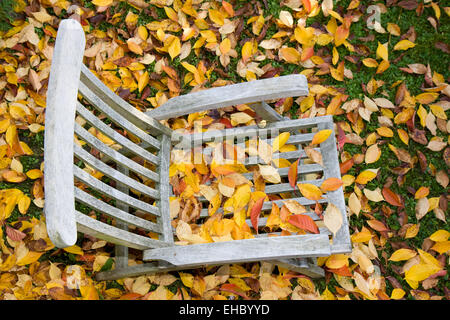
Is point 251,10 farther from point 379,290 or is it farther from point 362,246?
point 379,290

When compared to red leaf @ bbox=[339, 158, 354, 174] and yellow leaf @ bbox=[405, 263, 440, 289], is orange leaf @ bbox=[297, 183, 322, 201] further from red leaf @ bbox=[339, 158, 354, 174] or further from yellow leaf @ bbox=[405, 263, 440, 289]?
yellow leaf @ bbox=[405, 263, 440, 289]

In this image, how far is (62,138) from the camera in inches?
42.9

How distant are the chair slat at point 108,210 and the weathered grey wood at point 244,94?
41cm

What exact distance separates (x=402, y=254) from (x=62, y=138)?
61.5 inches

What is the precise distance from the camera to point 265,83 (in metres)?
1.52

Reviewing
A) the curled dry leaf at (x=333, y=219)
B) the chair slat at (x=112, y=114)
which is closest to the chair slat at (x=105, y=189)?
the chair slat at (x=112, y=114)

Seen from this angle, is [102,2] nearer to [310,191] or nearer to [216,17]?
[216,17]

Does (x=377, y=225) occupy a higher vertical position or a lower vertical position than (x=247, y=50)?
lower

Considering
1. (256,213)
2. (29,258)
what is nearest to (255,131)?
(256,213)

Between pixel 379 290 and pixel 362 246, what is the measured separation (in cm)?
20

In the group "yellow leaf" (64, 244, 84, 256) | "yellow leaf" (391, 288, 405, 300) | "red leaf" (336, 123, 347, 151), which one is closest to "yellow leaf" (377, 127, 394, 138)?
"red leaf" (336, 123, 347, 151)

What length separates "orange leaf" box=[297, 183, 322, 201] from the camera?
5.70ft

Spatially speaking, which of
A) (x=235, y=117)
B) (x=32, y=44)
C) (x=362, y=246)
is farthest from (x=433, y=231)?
(x=32, y=44)

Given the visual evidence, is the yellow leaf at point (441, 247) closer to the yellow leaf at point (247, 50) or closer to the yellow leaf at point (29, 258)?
the yellow leaf at point (247, 50)
